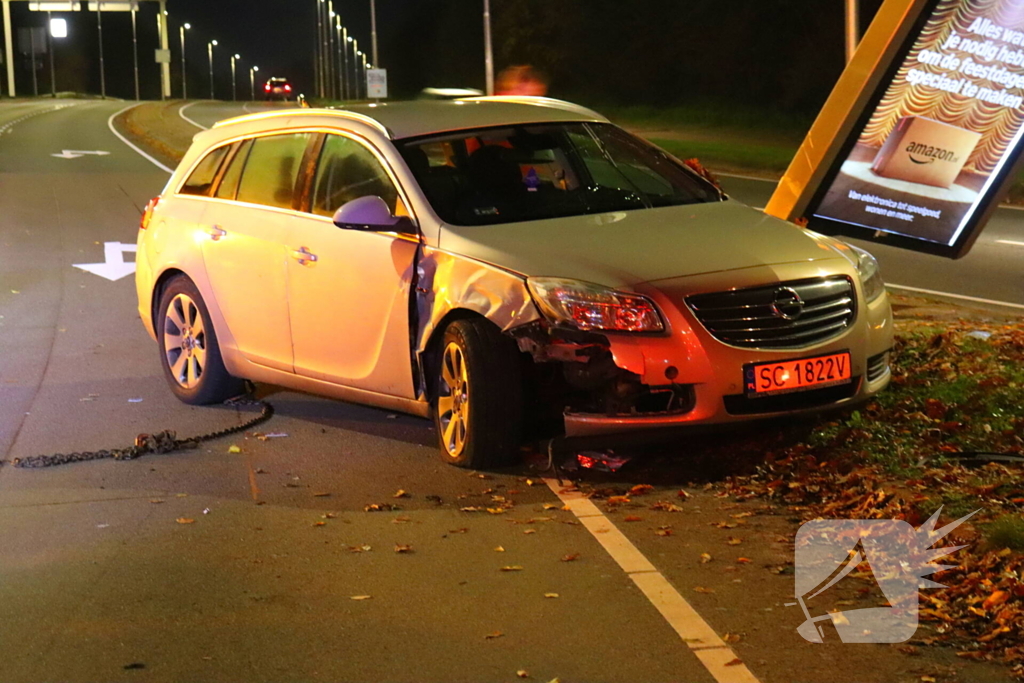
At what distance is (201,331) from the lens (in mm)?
8766

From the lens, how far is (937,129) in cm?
1114

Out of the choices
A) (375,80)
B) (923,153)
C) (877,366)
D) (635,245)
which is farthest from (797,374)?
(375,80)

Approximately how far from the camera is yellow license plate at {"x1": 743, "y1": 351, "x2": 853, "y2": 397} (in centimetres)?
639

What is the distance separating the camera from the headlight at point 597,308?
6.32 m

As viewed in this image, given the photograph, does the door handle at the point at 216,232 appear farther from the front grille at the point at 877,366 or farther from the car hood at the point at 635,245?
the front grille at the point at 877,366

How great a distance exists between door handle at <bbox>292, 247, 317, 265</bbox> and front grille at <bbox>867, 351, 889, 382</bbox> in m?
2.92

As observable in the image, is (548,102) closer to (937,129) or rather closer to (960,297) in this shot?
(937,129)

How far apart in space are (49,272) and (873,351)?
10603mm

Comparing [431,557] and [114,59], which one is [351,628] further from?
[114,59]

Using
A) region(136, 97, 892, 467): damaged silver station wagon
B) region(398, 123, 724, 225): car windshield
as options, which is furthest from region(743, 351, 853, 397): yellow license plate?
region(398, 123, 724, 225): car windshield

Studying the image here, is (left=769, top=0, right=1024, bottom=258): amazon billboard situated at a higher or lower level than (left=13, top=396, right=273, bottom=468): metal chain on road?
higher

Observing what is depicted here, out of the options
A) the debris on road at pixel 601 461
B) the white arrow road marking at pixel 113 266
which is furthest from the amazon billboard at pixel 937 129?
the white arrow road marking at pixel 113 266

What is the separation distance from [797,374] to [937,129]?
212 inches

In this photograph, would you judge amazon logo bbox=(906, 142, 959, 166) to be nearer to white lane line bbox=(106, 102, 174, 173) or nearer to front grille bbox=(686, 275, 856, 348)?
front grille bbox=(686, 275, 856, 348)
